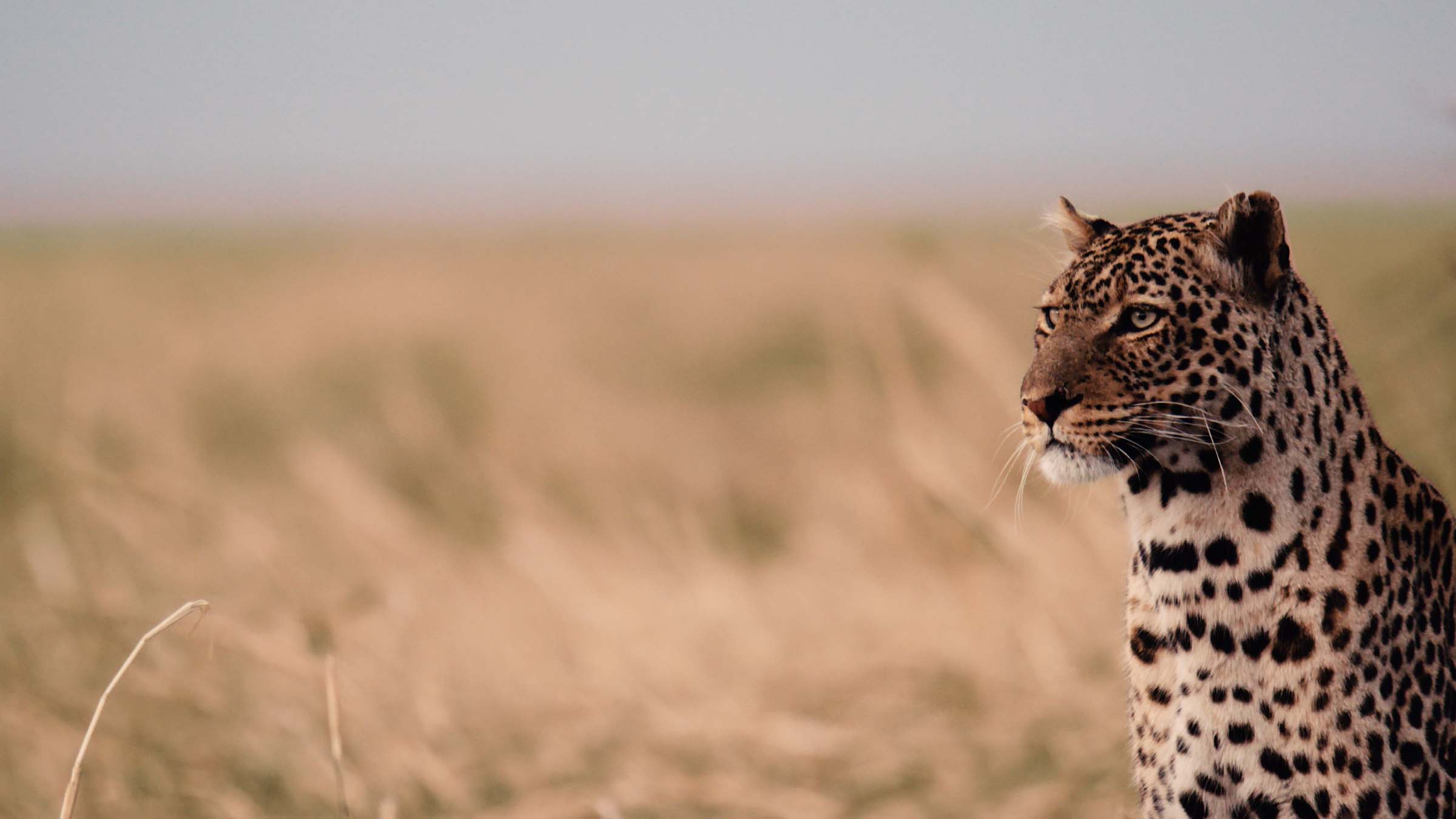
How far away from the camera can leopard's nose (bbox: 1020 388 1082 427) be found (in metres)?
2.89

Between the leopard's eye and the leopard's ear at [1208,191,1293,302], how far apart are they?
163mm

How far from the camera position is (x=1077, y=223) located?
3.32 metres

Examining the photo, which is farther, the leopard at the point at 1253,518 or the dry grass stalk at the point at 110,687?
the leopard at the point at 1253,518

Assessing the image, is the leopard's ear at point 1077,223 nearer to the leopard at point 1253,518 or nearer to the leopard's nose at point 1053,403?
the leopard at point 1253,518

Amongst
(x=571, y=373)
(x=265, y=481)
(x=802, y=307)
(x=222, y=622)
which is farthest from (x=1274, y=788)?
(x=802, y=307)

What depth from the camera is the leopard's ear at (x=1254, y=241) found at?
2756 mm

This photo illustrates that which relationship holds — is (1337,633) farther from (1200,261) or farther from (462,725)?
(462,725)

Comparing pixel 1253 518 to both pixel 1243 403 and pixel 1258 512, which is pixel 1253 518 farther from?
pixel 1243 403

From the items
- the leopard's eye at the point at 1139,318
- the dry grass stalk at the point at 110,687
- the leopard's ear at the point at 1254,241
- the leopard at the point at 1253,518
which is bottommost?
the dry grass stalk at the point at 110,687

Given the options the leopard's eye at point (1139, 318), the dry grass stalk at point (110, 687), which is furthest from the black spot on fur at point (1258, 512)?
the dry grass stalk at point (110, 687)

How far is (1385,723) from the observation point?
9.39 feet

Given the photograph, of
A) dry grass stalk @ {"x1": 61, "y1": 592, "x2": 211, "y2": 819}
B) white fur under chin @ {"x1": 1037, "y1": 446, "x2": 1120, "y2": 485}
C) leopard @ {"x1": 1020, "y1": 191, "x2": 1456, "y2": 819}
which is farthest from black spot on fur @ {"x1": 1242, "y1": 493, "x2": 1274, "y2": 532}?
dry grass stalk @ {"x1": 61, "y1": 592, "x2": 211, "y2": 819}

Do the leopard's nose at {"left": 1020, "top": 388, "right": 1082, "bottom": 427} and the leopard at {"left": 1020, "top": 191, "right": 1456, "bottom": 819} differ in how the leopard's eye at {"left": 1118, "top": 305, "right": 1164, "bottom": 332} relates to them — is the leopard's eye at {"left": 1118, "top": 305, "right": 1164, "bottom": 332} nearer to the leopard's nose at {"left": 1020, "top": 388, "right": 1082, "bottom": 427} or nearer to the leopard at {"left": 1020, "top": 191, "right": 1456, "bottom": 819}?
the leopard at {"left": 1020, "top": 191, "right": 1456, "bottom": 819}

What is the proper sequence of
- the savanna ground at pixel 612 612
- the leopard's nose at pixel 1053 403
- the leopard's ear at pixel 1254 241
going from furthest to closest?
1. the savanna ground at pixel 612 612
2. the leopard's nose at pixel 1053 403
3. the leopard's ear at pixel 1254 241
